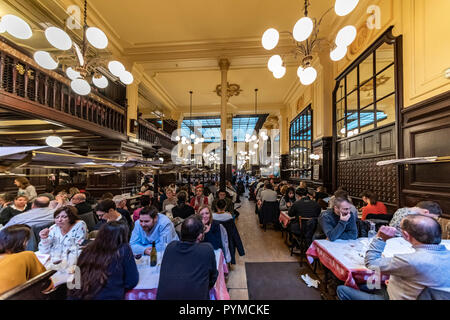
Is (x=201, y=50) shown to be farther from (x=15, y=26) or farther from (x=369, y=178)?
(x=369, y=178)

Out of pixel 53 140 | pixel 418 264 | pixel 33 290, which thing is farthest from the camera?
pixel 53 140

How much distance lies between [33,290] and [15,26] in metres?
2.73

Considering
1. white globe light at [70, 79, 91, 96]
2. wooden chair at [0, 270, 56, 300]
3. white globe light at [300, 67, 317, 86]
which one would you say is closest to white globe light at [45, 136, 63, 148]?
white globe light at [70, 79, 91, 96]

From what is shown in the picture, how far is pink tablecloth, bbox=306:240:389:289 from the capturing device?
169 cm

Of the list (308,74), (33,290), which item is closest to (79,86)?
(33,290)

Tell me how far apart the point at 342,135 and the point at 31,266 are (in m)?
6.44

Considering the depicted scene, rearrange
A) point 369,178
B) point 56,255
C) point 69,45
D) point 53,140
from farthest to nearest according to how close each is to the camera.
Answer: point 53,140
point 369,178
point 69,45
point 56,255

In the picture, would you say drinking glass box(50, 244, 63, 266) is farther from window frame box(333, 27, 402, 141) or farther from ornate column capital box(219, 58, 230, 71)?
ornate column capital box(219, 58, 230, 71)

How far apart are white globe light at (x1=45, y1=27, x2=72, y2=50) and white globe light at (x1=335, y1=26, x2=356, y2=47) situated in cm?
347

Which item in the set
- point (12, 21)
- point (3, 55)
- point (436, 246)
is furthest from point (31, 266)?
point (3, 55)

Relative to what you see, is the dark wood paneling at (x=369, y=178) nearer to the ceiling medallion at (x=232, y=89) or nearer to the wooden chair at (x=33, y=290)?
the wooden chair at (x=33, y=290)

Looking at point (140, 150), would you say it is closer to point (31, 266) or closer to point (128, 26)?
point (128, 26)

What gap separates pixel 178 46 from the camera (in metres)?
5.79

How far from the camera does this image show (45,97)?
12.7 feet
